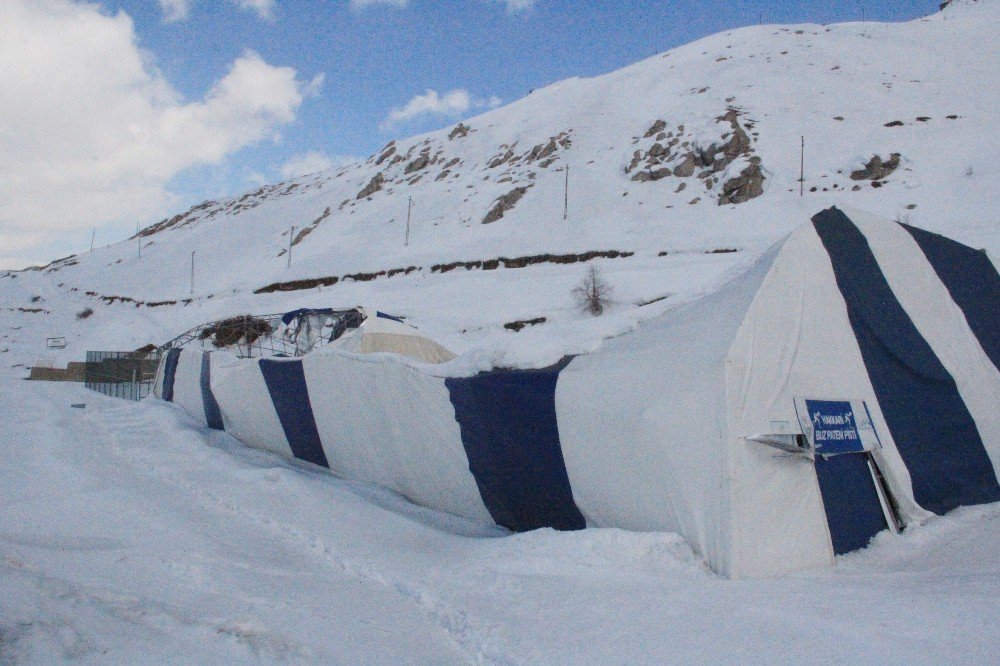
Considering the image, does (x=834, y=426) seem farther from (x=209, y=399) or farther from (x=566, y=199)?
(x=566, y=199)

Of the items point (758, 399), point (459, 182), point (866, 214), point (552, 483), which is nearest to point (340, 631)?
point (552, 483)

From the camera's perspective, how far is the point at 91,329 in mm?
38812

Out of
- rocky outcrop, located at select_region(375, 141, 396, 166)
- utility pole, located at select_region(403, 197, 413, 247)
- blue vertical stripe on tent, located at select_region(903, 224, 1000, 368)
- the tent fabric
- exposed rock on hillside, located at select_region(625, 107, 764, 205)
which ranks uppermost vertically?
rocky outcrop, located at select_region(375, 141, 396, 166)

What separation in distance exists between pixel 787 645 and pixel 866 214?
13.2ft

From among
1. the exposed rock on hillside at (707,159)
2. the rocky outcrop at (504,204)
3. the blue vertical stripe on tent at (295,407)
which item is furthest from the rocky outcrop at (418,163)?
the blue vertical stripe on tent at (295,407)

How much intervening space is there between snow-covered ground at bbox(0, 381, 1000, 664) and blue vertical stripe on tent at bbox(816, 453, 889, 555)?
10 centimetres

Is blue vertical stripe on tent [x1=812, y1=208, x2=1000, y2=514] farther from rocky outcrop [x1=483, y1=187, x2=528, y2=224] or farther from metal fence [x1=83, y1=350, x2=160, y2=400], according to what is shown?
rocky outcrop [x1=483, y1=187, x2=528, y2=224]

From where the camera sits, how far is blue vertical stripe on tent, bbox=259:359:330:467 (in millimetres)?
7473

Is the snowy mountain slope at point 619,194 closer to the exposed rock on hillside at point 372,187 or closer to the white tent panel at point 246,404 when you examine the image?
the exposed rock on hillside at point 372,187

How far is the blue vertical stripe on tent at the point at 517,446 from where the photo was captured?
15.8 ft

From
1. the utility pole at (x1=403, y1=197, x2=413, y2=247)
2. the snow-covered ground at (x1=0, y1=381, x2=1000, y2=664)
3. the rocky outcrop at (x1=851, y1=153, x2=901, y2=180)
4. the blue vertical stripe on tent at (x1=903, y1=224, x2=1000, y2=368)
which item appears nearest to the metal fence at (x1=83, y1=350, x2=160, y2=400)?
the snow-covered ground at (x1=0, y1=381, x2=1000, y2=664)

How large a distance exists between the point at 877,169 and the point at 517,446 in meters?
34.4

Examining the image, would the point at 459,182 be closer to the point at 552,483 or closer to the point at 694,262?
the point at 694,262

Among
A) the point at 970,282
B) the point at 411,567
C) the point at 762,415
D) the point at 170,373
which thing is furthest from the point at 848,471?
the point at 170,373
